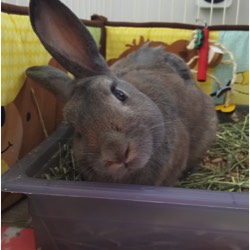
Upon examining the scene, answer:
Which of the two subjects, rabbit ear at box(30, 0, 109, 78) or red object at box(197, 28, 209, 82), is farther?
red object at box(197, 28, 209, 82)

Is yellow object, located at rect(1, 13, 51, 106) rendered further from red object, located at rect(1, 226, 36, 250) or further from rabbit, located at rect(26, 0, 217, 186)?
red object, located at rect(1, 226, 36, 250)

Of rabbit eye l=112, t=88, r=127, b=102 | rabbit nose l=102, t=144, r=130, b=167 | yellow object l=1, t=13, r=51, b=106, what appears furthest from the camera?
yellow object l=1, t=13, r=51, b=106

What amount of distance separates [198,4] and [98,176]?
1240mm

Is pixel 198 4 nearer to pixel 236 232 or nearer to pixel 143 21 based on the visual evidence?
pixel 143 21

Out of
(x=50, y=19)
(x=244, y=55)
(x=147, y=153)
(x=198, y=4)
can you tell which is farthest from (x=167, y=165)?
(x=198, y=4)

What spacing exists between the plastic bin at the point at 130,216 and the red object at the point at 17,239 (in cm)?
7

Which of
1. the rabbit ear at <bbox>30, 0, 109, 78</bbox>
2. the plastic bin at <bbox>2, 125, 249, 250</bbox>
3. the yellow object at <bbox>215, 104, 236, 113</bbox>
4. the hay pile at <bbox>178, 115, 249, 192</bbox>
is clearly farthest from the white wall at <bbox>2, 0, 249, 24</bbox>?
the plastic bin at <bbox>2, 125, 249, 250</bbox>

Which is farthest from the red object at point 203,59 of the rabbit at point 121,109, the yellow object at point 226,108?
the rabbit at point 121,109

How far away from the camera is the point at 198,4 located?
5.86ft

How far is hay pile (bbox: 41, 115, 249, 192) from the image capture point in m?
1.05

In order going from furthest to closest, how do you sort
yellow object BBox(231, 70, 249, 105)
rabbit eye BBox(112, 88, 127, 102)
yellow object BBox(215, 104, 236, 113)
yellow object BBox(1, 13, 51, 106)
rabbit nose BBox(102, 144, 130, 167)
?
yellow object BBox(231, 70, 249, 105), yellow object BBox(215, 104, 236, 113), yellow object BBox(1, 13, 51, 106), rabbit eye BBox(112, 88, 127, 102), rabbit nose BBox(102, 144, 130, 167)

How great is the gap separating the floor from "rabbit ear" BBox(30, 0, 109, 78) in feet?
1.39

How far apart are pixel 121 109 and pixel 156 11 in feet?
4.01

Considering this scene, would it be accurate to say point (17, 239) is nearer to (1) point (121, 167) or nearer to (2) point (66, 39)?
(1) point (121, 167)
